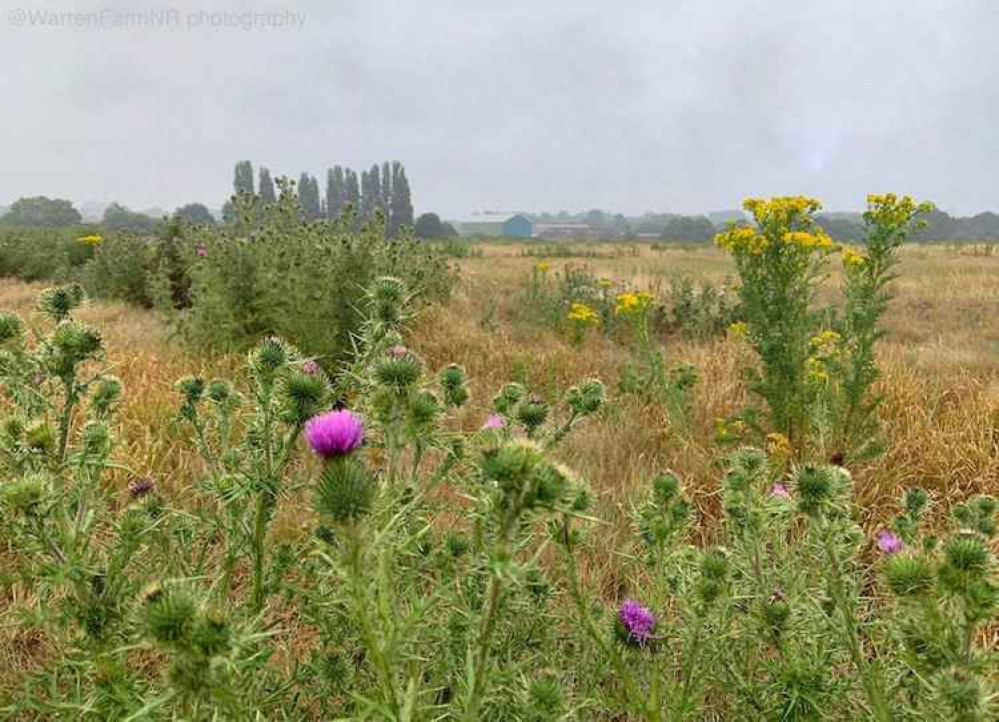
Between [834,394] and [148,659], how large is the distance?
153 inches

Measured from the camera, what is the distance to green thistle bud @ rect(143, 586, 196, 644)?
104 centimetres

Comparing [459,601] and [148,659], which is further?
[148,659]

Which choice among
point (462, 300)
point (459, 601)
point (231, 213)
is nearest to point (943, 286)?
point (462, 300)

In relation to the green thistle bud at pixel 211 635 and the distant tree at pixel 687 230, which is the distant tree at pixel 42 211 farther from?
the green thistle bud at pixel 211 635

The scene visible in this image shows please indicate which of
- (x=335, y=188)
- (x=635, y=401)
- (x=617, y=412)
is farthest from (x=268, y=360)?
(x=335, y=188)

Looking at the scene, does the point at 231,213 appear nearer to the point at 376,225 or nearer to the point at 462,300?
the point at 376,225

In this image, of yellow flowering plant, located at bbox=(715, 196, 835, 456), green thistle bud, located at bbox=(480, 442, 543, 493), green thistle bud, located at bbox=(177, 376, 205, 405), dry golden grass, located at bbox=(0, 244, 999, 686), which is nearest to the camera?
green thistle bud, located at bbox=(480, 442, 543, 493)

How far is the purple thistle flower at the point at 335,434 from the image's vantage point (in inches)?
46.2

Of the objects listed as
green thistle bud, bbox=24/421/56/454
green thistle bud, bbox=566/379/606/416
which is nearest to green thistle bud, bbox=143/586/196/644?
green thistle bud, bbox=24/421/56/454

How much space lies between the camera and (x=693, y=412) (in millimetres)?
4754

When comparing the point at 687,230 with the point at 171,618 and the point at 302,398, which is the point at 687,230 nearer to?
the point at 302,398

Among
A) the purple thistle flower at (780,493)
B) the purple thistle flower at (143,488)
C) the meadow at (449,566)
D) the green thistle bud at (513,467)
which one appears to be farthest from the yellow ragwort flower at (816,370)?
the purple thistle flower at (143,488)

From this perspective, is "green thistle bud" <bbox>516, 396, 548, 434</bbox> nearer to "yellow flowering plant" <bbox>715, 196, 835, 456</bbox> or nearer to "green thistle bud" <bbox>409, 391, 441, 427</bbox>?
"green thistle bud" <bbox>409, 391, 441, 427</bbox>

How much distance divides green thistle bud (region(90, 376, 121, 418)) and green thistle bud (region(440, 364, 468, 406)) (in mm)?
961
